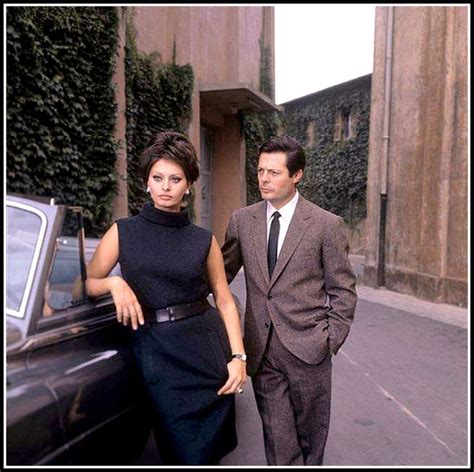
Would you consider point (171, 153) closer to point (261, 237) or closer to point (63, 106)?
point (261, 237)

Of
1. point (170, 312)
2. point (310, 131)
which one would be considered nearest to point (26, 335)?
point (170, 312)

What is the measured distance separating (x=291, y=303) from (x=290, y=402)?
1.66ft

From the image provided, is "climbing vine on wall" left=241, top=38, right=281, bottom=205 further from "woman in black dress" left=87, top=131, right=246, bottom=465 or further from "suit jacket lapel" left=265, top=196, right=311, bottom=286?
"woman in black dress" left=87, top=131, right=246, bottom=465

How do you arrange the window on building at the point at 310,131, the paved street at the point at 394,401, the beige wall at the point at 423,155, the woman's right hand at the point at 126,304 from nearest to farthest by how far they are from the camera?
the woman's right hand at the point at 126,304 < the paved street at the point at 394,401 < the beige wall at the point at 423,155 < the window on building at the point at 310,131

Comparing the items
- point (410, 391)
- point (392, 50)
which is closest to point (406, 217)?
point (392, 50)

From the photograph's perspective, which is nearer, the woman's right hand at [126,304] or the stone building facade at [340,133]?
the woman's right hand at [126,304]

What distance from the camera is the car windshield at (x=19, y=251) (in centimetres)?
192

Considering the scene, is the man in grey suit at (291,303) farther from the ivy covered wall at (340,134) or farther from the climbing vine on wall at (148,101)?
the ivy covered wall at (340,134)

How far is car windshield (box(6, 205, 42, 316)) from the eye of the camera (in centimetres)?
192

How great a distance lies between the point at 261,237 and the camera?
249 centimetres

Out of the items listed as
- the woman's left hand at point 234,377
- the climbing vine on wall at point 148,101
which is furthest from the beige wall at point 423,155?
the woman's left hand at point 234,377

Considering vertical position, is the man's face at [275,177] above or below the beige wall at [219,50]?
below

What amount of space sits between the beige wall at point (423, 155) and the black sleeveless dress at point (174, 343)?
22.8 ft

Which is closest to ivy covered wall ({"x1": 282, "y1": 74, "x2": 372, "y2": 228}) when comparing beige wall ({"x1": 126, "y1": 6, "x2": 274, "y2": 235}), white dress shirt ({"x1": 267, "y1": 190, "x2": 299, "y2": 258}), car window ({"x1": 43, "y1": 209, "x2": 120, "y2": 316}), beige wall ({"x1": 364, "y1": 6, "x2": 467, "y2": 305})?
beige wall ({"x1": 126, "y1": 6, "x2": 274, "y2": 235})
